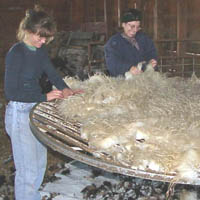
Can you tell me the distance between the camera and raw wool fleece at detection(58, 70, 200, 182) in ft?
3.51

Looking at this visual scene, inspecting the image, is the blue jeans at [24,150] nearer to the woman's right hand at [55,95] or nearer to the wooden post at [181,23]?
the woman's right hand at [55,95]

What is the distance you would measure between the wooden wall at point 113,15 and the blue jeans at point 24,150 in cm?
370

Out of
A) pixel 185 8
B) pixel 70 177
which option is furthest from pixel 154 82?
pixel 185 8

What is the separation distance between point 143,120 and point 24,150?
875mm

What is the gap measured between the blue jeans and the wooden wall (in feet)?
12.1

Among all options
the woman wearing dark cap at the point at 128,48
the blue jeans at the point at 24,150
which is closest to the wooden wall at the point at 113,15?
the woman wearing dark cap at the point at 128,48

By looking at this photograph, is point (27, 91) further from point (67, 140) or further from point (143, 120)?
point (143, 120)

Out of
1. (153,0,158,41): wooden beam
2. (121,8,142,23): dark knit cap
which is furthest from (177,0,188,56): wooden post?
(121,8,142,23): dark knit cap

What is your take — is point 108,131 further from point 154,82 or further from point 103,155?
point 154,82

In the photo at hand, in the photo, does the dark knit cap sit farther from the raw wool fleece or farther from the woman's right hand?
the woman's right hand

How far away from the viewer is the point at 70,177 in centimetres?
285

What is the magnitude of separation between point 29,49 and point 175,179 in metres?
1.20

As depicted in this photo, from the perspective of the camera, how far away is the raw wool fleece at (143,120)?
1.07 m

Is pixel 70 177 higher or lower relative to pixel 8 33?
lower
